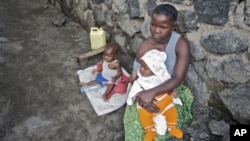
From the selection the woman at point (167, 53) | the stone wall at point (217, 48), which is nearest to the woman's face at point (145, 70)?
the woman at point (167, 53)

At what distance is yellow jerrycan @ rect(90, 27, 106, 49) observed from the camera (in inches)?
129

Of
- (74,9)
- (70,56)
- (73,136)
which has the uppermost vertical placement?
(74,9)

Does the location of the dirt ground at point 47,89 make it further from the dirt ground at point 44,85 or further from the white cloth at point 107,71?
the white cloth at point 107,71

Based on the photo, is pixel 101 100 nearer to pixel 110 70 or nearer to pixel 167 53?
pixel 110 70

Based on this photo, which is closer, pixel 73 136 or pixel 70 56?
pixel 73 136

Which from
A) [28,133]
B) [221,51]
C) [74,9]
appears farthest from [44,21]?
[221,51]

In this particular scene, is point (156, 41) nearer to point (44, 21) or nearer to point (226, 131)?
point (226, 131)

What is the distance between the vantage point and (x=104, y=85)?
285 cm

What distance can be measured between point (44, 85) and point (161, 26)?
1.42 m

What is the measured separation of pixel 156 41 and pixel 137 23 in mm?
742

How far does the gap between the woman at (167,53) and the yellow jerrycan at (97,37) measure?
1084mm

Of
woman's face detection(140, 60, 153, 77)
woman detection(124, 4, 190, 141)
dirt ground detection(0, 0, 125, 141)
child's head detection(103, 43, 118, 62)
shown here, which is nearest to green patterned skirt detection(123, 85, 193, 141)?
woman detection(124, 4, 190, 141)

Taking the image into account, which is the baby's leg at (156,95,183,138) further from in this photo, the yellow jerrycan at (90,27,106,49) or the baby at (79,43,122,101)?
the yellow jerrycan at (90,27,106,49)

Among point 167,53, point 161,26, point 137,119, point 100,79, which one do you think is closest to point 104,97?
point 100,79
